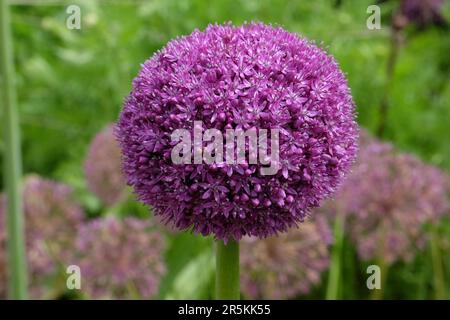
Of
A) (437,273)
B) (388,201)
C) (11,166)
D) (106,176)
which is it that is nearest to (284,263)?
(388,201)

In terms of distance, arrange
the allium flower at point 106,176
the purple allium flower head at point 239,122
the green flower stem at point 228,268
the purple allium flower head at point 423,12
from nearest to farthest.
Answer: the purple allium flower head at point 239,122 → the green flower stem at point 228,268 → the allium flower at point 106,176 → the purple allium flower head at point 423,12

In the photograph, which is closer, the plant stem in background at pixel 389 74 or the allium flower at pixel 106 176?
the allium flower at pixel 106 176

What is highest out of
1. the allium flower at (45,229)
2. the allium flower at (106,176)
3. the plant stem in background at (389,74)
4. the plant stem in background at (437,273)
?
the plant stem in background at (389,74)

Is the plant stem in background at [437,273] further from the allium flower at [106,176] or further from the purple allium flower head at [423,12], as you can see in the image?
the purple allium flower head at [423,12]

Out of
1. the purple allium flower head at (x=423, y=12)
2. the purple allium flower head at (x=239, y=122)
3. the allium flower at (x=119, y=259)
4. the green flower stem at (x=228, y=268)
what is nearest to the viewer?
the purple allium flower head at (x=239, y=122)

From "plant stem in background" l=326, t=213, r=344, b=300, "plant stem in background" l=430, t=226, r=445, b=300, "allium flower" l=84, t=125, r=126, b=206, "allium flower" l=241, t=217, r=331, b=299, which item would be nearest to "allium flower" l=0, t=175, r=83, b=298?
"allium flower" l=84, t=125, r=126, b=206

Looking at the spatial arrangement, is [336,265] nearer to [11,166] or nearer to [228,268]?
[228,268]

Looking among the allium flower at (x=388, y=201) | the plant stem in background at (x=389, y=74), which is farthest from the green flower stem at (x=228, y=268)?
the plant stem in background at (x=389, y=74)
